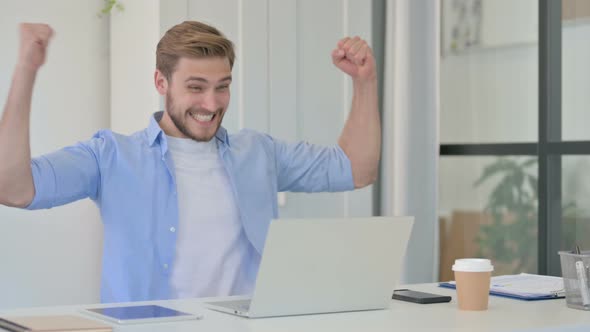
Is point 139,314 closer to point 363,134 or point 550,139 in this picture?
point 363,134

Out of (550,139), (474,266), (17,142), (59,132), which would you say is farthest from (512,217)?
(17,142)

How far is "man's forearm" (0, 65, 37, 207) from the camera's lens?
2.18m

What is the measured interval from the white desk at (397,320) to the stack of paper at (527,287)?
0.11 m

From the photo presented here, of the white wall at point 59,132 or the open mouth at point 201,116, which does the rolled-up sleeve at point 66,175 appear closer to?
the open mouth at point 201,116

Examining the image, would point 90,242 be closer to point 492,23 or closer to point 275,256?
point 492,23

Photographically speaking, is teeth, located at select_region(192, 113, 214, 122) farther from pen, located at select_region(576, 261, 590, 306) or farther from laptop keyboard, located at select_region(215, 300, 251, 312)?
pen, located at select_region(576, 261, 590, 306)

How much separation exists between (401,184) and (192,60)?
158 cm

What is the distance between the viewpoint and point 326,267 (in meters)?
1.93

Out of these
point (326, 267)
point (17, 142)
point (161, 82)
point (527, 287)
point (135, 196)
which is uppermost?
point (161, 82)

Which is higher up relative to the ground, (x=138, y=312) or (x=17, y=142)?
(x=17, y=142)

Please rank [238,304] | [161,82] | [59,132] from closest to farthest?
1. [238,304]
2. [161,82]
3. [59,132]

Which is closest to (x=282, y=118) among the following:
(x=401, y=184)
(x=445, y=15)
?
(x=401, y=184)

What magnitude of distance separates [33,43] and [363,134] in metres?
1.07

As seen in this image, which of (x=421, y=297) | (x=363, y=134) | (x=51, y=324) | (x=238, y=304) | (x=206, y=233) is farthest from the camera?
(x=363, y=134)
